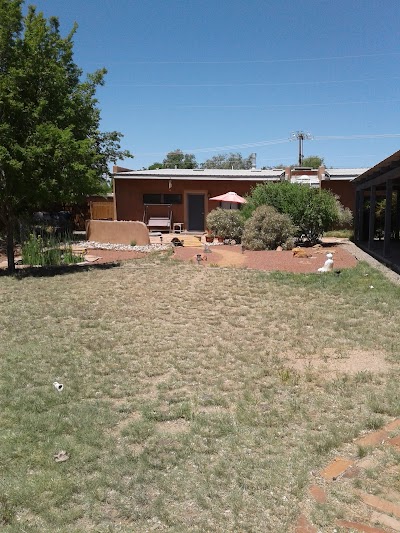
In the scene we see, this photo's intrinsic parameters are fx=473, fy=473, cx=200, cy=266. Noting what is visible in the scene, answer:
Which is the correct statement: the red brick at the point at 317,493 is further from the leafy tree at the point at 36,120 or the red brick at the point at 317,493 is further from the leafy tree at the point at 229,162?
the leafy tree at the point at 229,162

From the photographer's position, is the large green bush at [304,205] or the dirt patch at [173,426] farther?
the large green bush at [304,205]

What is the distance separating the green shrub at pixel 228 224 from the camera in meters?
17.7

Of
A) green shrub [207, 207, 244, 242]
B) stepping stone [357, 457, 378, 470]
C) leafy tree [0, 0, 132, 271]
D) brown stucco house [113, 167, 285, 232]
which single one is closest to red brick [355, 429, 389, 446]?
stepping stone [357, 457, 378, 470]

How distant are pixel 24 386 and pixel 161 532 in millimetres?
2606

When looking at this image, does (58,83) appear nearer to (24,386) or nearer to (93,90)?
(93,90)

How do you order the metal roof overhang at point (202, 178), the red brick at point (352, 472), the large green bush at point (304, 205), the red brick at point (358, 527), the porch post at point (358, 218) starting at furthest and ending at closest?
the metal roof overhang at point (202, 178)
the porch post at point (358, 218)
the large green bush at point (304, 205)
the red brick at point (352, 472)
the red brick at point (358, 527)

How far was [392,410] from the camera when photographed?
4.04m

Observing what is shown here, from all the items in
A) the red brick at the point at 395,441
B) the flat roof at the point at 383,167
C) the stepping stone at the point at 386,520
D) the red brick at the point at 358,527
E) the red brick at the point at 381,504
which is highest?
the flat roof at the point at 383,167

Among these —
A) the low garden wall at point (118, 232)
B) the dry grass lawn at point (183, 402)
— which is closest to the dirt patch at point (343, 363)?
the dry grass lawn at point (183, 402)

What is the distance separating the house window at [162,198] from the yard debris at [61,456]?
19.7 metres

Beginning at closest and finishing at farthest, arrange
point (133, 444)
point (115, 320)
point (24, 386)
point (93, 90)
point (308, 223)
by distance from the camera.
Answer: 1. point (133, 444)
2. point (24, 386)
3. point (115, 320)
4. point (93, 90)
5. point (308, 223)

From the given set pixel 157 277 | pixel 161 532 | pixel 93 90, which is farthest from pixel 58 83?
pixel 161 532

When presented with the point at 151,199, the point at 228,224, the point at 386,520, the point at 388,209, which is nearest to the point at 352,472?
the point at 386,520

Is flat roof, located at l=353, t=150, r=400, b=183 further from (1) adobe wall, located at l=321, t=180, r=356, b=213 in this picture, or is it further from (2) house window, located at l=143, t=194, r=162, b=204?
(2) house window, located at l=143, t=194, r=162, b=204
